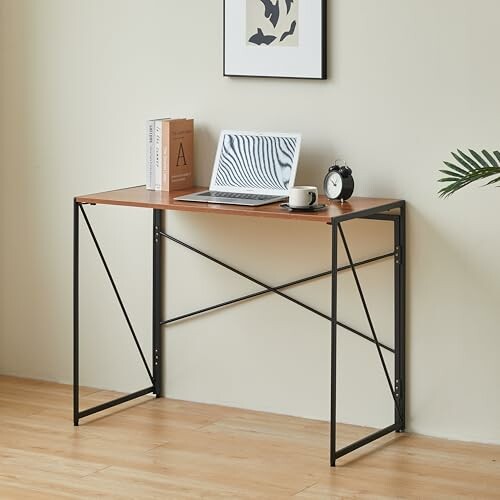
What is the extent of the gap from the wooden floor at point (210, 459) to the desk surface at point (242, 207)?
0.77 m

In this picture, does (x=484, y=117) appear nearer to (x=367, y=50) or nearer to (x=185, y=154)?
(x=367, y=50)

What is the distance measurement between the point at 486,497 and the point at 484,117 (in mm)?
1179

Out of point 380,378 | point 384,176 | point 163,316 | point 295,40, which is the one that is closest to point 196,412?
point 163,316

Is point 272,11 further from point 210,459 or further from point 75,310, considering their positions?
point 210,459

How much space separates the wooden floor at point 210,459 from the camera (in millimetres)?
3400

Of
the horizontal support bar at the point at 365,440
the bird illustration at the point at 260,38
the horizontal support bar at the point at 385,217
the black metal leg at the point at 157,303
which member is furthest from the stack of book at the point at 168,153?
the horizontal support bar at the point at 365,440

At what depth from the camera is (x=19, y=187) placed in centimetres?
457

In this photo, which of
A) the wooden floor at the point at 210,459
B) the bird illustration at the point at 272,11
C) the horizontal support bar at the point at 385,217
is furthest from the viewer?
the bird illustration at the point at 272,11

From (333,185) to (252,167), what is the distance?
13.6 inches

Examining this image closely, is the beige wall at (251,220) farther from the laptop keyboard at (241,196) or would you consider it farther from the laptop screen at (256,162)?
the laptop keyboard at (241,196)

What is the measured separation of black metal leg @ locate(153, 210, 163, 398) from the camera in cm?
429

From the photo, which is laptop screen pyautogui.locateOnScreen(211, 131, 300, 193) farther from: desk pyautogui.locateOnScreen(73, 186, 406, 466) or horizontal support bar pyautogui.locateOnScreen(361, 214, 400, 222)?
horizontal support bar pyautogui.locateOnScreen(361, 214, 400, 222)

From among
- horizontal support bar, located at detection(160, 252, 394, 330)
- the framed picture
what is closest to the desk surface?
horizontal support bar, located at detection(160, 252, 394, 330)

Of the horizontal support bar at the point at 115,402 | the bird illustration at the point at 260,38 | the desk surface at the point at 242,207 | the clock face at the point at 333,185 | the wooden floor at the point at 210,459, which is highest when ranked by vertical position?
the bird illustration at the point at 260,38
